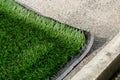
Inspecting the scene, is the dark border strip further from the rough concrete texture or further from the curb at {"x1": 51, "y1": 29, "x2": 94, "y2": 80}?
the rough concrete texture

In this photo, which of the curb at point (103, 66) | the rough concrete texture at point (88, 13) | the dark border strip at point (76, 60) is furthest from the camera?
the rough concrete texture at point (88, 13)

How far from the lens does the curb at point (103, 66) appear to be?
2.95m

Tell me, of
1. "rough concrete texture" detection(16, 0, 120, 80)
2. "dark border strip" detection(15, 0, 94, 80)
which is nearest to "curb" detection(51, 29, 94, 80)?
"dark border strip" detection(15, 0, 94, 80)

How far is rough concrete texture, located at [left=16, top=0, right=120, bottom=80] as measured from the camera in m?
4.22

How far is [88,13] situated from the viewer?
4527 mm

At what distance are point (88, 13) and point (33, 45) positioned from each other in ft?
3.63

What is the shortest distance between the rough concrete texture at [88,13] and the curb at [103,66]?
774 mm

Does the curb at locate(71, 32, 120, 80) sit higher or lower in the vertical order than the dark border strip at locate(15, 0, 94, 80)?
higher

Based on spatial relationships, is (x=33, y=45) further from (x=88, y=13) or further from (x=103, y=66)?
(x=103, y=66)

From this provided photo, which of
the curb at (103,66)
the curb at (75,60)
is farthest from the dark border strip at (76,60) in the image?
the curb at (103,66)

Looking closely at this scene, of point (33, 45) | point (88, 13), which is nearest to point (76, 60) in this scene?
point (33, 45)

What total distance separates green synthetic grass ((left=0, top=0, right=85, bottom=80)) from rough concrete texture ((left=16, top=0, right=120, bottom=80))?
214mm

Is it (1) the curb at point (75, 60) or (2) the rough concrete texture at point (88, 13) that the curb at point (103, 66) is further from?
(2) the rough concrete texture at point (88, 13)

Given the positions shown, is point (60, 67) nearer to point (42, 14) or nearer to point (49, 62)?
point (49, 62)
